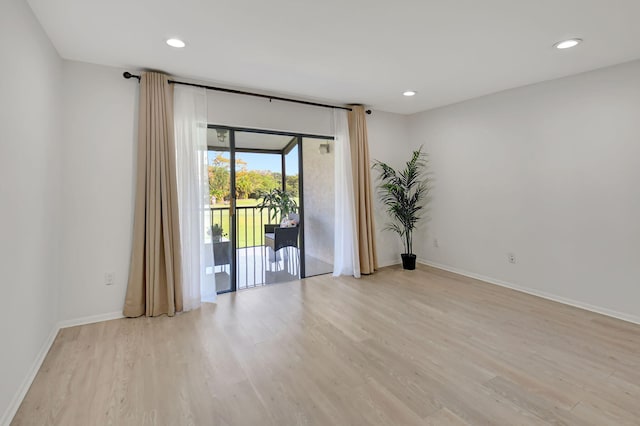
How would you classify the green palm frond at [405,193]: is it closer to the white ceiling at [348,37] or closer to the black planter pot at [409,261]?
the black planter pot at [409,261]

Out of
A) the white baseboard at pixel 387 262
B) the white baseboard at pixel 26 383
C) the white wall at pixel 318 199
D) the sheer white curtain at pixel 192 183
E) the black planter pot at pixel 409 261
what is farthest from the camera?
the white baseboard at pixel 387 262

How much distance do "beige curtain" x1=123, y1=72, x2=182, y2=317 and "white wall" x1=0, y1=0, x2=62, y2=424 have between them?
0.63 m

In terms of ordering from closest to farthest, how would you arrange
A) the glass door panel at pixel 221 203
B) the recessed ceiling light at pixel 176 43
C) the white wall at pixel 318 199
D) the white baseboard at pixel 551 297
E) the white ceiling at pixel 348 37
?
the white ceiling at pixel 348 37
the recessed ceiling light at pixel 176 43
the white baseboard at pixel 551 297
the glass door panel at pixel 221 203
the white wall at pixel 318 199

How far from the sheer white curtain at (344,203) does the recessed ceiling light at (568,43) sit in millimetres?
2448

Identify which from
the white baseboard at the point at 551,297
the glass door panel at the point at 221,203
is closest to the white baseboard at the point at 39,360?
the glass door panel at the point at 221,203

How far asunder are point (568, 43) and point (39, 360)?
488 centimetres

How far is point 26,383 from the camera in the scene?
1932 millimetres

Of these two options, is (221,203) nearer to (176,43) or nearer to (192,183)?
(192,183)

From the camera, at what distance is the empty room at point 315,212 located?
188 cm

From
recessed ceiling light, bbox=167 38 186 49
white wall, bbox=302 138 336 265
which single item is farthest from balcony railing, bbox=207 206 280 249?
recessed ceiling light, bbox=167 38 186 49

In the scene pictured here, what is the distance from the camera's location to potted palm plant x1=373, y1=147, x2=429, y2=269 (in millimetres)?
4727

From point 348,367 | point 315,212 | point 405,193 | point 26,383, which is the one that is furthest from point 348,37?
point 26,383

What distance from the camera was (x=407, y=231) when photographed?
189 inches

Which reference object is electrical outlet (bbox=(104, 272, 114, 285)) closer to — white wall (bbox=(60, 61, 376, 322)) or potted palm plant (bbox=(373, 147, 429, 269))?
white wall (bbox=(60, 61, 376, 322))
